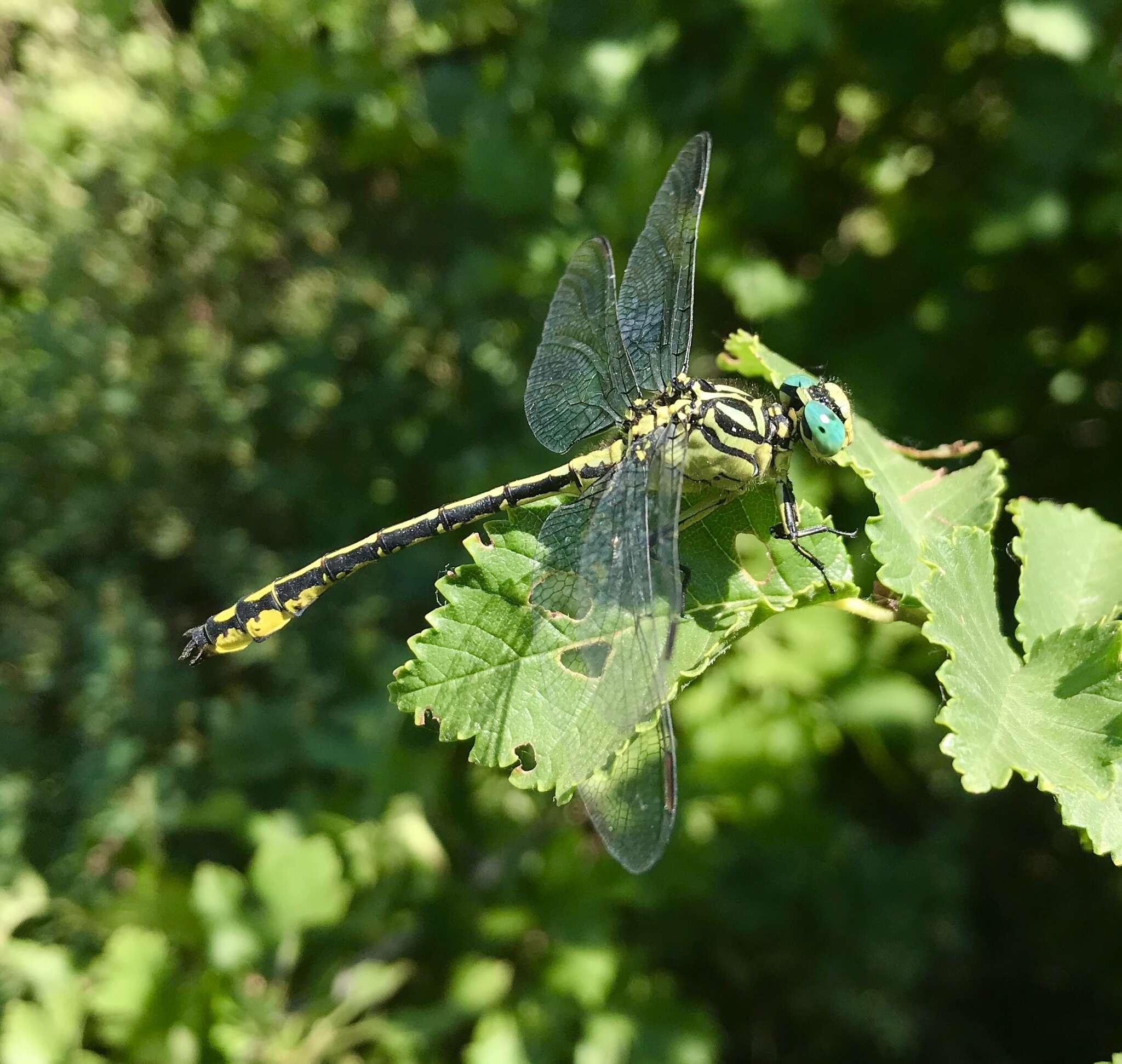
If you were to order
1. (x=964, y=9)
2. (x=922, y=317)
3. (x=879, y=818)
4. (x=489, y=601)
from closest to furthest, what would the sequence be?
(x=489, y=601) < (x=964, y=9) < (x=922, y=317) < (x=879, y=818)

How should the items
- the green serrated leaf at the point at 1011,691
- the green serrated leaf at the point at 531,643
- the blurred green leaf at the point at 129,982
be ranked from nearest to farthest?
the green serrated leaf at the point at 1011,691 < the green serrated leaf at the point at 531,643 < the blurred green leaf at the point at 129,982

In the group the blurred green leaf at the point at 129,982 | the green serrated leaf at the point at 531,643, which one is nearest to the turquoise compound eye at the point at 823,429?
the green serrated leaf at the point at 531,643

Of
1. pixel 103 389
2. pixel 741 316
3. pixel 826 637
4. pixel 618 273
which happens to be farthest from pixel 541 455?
pixel 103 389

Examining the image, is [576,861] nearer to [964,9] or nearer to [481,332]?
[481,332]

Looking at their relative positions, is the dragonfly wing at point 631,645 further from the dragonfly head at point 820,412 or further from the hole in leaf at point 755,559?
the dragonfly head at point 820,412

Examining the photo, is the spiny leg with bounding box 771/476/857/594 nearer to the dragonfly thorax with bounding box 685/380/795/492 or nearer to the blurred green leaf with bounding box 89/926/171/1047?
the dragonfly thorax with bounding box 685/380/795/492

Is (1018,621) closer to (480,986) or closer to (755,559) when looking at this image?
(755,559)
